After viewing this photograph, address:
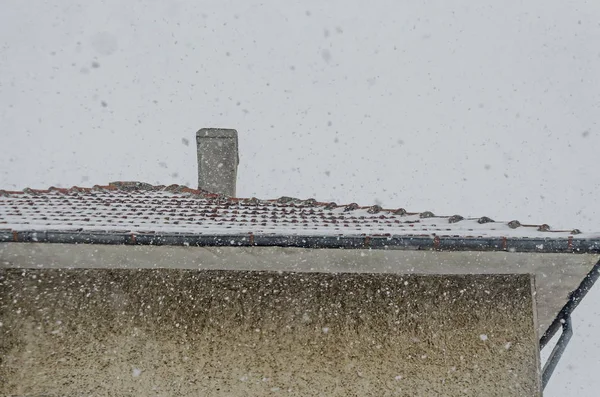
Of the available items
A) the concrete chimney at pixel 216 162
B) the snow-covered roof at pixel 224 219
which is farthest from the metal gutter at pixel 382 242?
the concrete chimney at pixel 216 162

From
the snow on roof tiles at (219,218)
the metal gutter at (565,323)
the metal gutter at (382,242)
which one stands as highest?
the metal gutter at (382,242)

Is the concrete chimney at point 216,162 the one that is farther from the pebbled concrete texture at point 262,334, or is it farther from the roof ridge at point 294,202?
the pebbled concrete texture at point 262,334

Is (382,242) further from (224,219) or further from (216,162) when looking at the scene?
(216,162)

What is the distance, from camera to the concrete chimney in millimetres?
8414

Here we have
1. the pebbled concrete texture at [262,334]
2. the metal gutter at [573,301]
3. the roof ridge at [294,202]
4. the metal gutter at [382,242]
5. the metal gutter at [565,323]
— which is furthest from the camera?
the roof ridge at [294,202]

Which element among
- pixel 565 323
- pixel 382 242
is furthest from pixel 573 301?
pixel 382 242

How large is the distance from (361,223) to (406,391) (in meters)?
1.40

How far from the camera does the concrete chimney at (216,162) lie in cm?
841

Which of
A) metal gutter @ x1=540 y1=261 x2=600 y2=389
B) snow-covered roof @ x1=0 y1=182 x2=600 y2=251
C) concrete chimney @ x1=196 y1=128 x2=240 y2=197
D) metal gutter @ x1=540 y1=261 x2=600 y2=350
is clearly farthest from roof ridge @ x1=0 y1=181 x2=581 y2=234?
concrete chimney @ x1=196 y1=128 x2=240 y2=197

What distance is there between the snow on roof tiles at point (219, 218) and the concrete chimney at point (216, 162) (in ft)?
6.10

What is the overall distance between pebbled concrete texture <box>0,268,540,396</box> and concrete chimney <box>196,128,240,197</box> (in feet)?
12.7

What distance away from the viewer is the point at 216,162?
27.7 feet

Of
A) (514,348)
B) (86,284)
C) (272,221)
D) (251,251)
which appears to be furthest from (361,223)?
(86,284)

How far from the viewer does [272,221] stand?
16.1 ft
